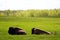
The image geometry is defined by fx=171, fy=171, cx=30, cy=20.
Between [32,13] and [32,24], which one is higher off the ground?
[32,13]

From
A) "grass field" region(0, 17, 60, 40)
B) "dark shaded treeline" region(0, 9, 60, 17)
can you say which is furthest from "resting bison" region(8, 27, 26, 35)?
"dark shaded treeline" region(0, 9, 60, 17)

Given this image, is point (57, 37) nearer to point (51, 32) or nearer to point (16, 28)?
point (51, 32)

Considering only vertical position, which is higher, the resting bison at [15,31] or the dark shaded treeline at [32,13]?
the dark shaded treeline at [32,13]

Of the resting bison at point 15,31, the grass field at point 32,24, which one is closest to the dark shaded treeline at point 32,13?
the grass field at point 32,24

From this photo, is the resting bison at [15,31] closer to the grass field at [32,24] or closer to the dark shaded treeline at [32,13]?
the grass field at [32,24]

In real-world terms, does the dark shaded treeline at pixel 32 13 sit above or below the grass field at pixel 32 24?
above

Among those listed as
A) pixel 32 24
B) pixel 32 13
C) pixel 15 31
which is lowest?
pixel 15 31

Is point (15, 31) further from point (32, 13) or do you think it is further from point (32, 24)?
point (32, 13)

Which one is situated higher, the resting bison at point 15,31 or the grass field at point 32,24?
the grass field at point 32,24

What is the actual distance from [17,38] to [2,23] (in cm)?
60

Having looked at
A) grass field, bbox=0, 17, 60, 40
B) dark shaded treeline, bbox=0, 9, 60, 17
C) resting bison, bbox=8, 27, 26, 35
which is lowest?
resting bison, bbox=8, 27, 26, 35

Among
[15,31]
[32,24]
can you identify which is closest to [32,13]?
[32,24]

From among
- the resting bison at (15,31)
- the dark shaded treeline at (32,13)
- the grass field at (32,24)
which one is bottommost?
the resting bison at (15,31)

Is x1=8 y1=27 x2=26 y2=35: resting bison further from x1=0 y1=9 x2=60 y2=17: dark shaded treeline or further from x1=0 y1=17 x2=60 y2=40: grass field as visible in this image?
x1=0 y1=9 x2=60 y2=17: dark shaded treeline
